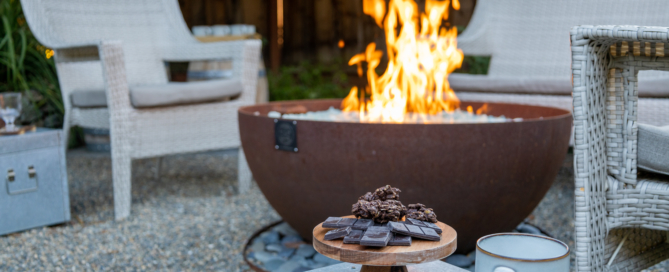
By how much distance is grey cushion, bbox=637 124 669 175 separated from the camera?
1027mm

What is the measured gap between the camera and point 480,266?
815mm

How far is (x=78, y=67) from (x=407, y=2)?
1.73 meters

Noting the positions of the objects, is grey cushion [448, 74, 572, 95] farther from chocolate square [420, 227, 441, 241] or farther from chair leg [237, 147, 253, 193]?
chocolate square [420, 227, 441, 241]

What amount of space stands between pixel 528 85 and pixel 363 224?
4.86ft

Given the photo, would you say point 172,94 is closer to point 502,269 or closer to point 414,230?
point 414,230

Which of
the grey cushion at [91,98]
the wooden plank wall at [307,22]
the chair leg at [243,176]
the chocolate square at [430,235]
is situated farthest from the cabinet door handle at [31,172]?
the wooden plank wall at [307,22]

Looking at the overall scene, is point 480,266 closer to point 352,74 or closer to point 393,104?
point 393,104

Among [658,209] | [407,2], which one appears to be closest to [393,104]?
[407,2]

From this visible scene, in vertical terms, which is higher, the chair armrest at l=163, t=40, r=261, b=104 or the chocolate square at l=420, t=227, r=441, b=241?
the chair armrest at l=163, t=40, r=261, b=104

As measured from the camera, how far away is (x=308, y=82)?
16.5 ft

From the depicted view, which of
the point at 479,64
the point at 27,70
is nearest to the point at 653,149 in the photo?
the point at 479,64

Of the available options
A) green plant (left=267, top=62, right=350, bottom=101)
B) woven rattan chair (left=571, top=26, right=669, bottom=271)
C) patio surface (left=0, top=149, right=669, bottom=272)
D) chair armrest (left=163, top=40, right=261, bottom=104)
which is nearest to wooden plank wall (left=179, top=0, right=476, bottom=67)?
green plant (left=267, top=62, right=350, bottom=101)

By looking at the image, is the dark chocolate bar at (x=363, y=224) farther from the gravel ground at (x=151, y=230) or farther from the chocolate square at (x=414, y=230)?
the gravel ground at (x=151, y=230)

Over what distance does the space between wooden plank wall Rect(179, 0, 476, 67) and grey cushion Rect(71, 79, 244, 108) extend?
274cm
